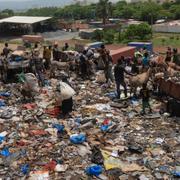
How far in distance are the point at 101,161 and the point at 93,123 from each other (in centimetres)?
244

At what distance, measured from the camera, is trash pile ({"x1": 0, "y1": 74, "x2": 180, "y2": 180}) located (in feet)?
28.6

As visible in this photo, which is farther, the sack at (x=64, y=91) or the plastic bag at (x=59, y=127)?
the sack at (x=64, y=91)

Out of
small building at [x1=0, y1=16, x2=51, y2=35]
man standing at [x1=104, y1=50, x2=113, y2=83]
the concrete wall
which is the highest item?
man standing at [x1=104, y1=50, x2=113, y2=83]

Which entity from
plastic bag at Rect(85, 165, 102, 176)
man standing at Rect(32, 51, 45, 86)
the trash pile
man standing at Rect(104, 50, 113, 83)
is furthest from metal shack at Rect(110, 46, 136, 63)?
plastic bag at Rect(85, 165, 102, 176)

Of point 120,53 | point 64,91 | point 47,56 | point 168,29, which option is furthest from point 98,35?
point 64,91

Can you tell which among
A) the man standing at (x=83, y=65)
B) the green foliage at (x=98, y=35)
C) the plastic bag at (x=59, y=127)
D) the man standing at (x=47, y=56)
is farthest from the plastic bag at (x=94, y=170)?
the green foliage at (x=98, y=35)

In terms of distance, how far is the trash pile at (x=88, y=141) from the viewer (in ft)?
28.6

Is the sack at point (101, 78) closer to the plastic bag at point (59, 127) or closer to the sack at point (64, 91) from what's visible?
the sack at point (64, 91)

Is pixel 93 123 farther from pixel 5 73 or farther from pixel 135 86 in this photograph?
pixel 5 73

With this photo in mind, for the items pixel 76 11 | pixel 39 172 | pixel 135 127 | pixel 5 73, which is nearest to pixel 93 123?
pixel 135 127

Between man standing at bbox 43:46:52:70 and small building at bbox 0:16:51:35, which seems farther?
small building at bbox 0:16:51:35

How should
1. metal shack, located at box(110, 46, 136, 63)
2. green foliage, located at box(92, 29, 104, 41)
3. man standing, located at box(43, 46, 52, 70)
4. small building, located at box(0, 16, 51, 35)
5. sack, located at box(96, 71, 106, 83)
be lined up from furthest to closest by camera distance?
small building, located at box(0, 16, 51, 35), green foliage, located at box(92, 29, 104, 41), metal shack, located at box(110, 46, 136, 63), man standing, located at box(43, 46, 52, 70), sack, located at box(96, 71, 106, 83)

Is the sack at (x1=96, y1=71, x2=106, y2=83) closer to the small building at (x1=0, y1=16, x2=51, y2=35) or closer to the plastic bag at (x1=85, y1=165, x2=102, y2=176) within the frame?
the plastic bag at (x1=85, y1=165, x2=102, y2=176)

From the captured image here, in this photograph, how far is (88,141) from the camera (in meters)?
10.1
